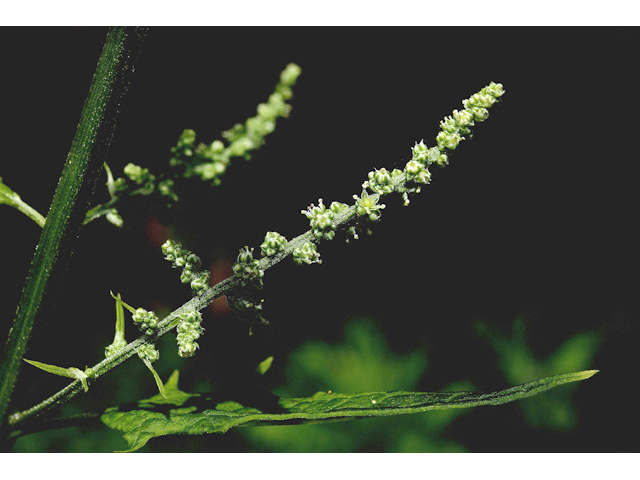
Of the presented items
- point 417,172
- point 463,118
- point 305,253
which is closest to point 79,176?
point 305,253

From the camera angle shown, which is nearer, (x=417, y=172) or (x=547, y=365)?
(x=417, y=172)

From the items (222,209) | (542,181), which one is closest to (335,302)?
(222,209)

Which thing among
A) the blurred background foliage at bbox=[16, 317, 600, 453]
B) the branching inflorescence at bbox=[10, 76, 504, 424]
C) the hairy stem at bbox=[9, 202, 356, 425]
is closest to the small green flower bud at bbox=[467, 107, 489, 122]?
the branching inflorescence at bbox=[10, 76, 504, 424]

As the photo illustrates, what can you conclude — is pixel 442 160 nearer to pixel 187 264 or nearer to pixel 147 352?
pixel 187 264

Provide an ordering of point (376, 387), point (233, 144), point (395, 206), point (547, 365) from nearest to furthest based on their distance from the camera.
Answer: point (233, 144)
point (395, 206)
point (376, 387)
point (547, 365)

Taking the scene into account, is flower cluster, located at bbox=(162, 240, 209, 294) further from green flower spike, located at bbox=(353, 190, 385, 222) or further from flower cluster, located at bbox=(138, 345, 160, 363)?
green flower spike, located at bbox=(353, 190, 385, 222)

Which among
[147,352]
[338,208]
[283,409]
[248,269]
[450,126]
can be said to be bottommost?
[283,409]

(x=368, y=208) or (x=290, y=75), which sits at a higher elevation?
(x=290, y=75)

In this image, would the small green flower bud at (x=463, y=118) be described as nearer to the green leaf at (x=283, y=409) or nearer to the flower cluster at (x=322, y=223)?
the flower cluster at (x=322, y=223)

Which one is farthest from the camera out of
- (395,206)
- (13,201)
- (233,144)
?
(395,206)
